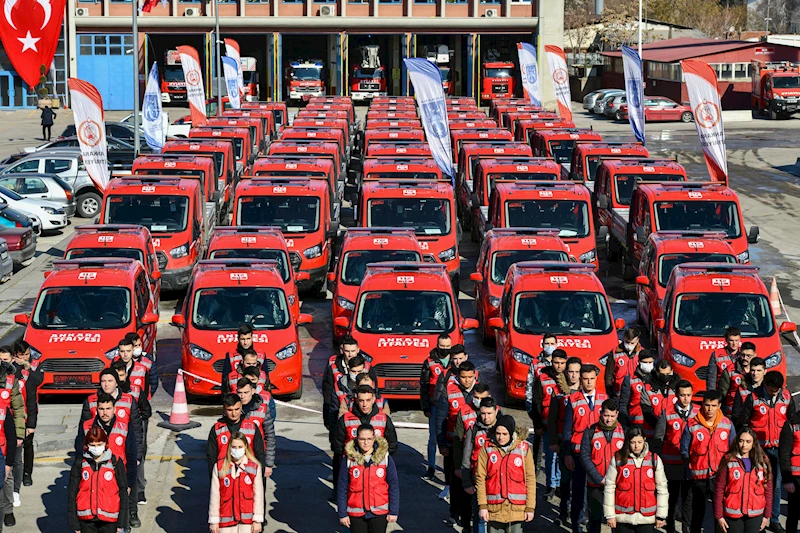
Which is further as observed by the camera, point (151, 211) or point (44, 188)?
point (44, 188)

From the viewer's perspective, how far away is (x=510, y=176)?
2955 centimetres

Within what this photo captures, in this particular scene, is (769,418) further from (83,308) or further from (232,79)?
(232,79)

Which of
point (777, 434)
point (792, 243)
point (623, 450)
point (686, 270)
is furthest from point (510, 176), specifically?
point (623, 450)

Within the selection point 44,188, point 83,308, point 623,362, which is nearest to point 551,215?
point 83,308

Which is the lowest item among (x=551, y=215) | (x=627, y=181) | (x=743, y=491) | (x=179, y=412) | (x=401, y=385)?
(x=179, y=412)

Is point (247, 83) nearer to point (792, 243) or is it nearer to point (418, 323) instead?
point (792, 243)

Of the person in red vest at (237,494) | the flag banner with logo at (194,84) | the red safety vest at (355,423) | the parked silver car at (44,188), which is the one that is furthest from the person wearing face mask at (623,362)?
the flag banner with logo at (194,84)

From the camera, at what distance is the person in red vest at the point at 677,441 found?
12.4m

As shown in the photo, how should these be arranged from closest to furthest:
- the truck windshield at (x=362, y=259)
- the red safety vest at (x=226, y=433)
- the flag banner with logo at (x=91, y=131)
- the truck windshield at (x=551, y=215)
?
the red safety vest at (x=226, y=433), the truck windshield at (x=362, y=259), the truck windshield at (x=551, y=215), the flag banner with logo at (x=91, y=131)

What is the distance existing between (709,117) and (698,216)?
6100mm

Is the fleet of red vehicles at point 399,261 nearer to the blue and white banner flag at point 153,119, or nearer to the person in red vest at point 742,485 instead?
the blue and white banner flag at point 153,119

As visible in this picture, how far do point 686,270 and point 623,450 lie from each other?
27.5 feet

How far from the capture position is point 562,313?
61.2 ft

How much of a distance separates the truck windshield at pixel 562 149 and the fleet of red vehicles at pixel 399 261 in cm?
242
